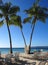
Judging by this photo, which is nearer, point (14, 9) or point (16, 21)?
point (14, 9)

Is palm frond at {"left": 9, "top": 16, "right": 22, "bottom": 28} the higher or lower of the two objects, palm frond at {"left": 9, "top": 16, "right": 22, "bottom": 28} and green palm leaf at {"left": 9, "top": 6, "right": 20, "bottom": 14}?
the lower

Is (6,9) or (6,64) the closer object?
(6,64)

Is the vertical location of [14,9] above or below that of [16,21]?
above

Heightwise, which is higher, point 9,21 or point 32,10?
point 32,10

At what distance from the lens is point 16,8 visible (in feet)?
83.3

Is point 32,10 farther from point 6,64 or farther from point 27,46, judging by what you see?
point 6,64

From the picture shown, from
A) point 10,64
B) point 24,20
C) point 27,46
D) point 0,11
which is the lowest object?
point 27,46

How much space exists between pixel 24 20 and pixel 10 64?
15197 mm


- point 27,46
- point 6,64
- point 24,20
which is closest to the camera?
point 6,64

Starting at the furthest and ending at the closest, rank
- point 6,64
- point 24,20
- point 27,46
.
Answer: point 24,20 → point 27,46 → point 6,64

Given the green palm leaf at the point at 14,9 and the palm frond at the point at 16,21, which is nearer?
the green palm leaf at the point at 14,9

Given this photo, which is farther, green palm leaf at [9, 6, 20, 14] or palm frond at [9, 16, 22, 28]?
palm frond at [9, 16, 22, 28]

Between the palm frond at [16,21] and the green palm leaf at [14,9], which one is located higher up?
the green palm leaf at [14,9]

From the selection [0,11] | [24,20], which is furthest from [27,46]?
[0,11]
